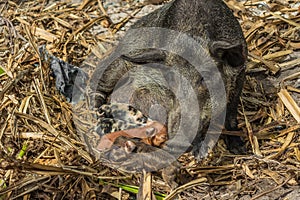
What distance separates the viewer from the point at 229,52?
4.55 meters

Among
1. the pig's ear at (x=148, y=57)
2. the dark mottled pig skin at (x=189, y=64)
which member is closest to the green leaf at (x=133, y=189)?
the dark mottled pig skin at (x=189, y=64)

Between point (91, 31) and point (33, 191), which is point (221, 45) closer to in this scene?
point (33, 191)

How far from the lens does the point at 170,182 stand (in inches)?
172

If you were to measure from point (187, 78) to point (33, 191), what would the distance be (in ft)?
4.66

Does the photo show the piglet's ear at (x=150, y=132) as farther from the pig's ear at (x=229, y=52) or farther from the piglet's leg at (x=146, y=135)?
the pig's ear at (x=229, y=52)

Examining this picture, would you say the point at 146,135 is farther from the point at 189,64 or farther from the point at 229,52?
the point at 229,52

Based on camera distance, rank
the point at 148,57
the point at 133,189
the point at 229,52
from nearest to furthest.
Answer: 1. the point at 133,189
2. the point at 148,57
3. the point at 229,52

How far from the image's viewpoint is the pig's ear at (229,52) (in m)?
4.34

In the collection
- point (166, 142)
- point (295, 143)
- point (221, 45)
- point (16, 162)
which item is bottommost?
point (295, 143)

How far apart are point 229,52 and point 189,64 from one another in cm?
41

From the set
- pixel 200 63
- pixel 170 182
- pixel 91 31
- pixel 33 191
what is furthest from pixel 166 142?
pixel 91 31

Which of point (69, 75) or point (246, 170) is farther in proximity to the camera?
point (69, 75)

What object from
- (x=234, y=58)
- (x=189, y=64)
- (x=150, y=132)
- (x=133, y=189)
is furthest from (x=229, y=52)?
(x=133, y=189)

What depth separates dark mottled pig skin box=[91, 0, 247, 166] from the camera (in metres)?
4.32
